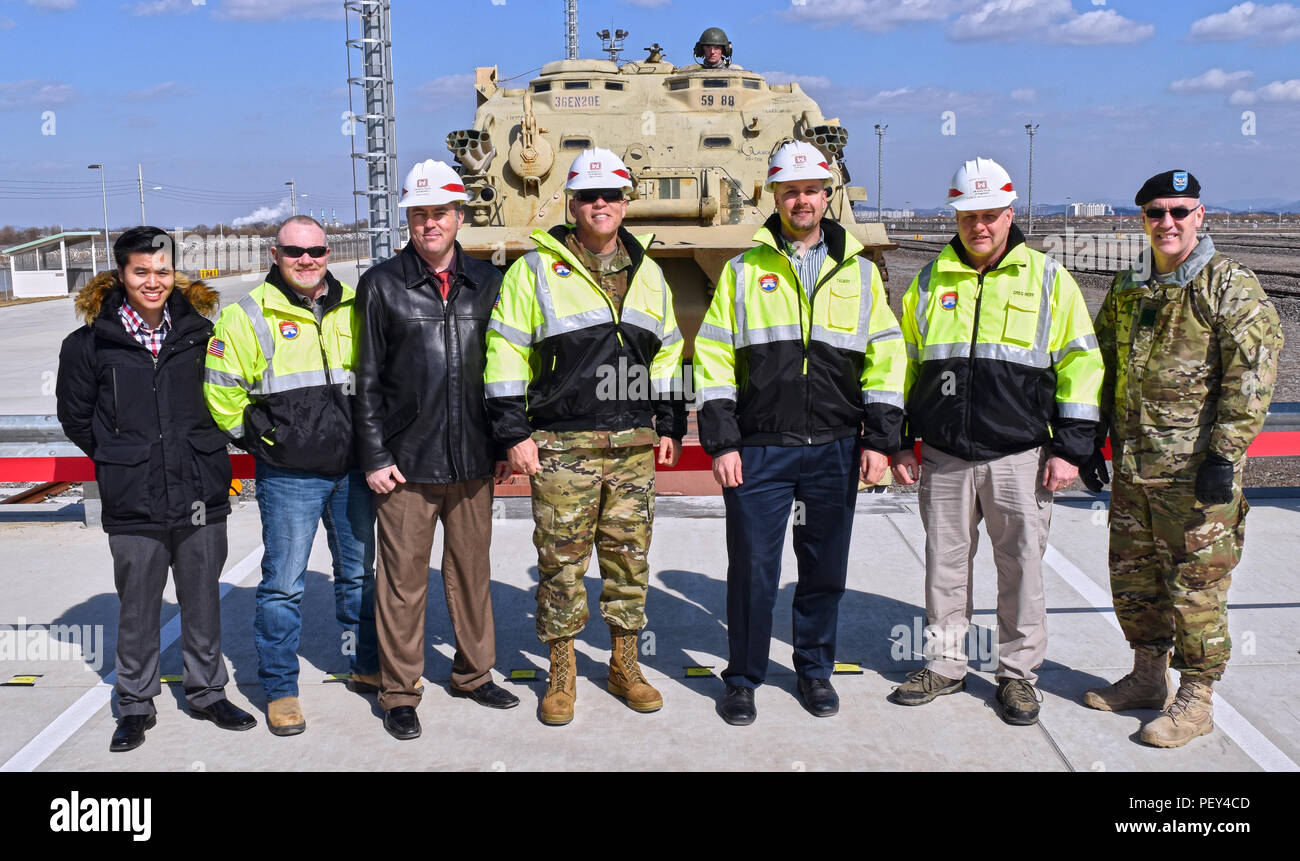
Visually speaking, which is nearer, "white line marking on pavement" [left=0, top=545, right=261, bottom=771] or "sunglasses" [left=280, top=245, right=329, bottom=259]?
"white line marking on pavement" [left=0, top=545, right=261, bottom=771]

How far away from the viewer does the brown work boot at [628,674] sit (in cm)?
452

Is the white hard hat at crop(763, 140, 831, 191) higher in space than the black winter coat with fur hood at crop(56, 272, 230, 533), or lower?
higher

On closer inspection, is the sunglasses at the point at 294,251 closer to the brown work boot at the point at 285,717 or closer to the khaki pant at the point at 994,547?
the brown work boot at the point at 285,717

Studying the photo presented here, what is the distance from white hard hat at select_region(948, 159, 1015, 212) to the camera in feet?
A: 14.0

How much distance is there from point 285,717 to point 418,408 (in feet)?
4.26

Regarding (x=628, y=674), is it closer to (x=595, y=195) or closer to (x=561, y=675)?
(x=561, y=675)

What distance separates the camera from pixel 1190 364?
4.15 m

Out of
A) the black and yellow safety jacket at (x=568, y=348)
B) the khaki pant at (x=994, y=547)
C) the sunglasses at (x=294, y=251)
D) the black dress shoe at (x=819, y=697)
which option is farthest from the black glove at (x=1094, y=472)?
the sunglasses at (x=294, y=251)


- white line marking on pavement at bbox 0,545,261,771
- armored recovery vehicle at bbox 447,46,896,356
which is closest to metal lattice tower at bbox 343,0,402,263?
armored recovery vehicle at bbox 447,46,896,356

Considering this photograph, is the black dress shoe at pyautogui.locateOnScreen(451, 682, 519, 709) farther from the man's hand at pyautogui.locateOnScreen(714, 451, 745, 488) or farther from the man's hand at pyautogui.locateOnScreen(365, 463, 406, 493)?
the man's hand at pyautogui.locateOnScreen(714, 451, 745, 488)

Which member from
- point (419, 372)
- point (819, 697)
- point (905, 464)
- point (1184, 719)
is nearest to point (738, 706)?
point (819, 697)

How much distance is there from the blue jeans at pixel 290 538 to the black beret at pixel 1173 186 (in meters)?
3.21

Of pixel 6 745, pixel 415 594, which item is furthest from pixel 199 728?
pixel 415 594

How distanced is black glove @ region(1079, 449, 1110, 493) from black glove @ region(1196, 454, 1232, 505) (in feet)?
1.19
